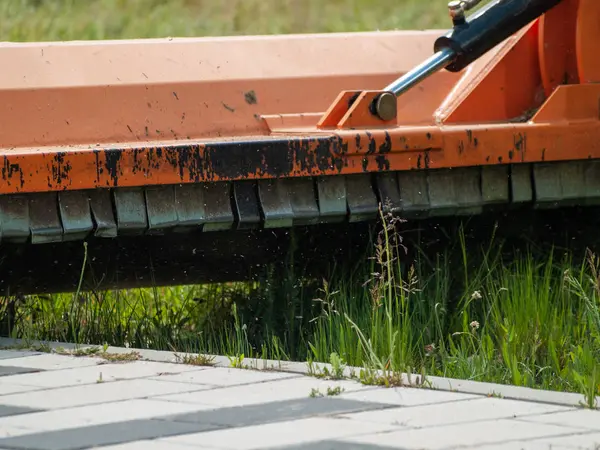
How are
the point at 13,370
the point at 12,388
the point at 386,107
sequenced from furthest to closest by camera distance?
the point at 386,107, the point at 13,370, the point at 12,388

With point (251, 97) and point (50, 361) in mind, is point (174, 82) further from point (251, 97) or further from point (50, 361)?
point (50, 361)

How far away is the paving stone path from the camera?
279 cm

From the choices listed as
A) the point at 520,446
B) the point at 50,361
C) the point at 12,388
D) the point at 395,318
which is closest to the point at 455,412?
the point at 520,446

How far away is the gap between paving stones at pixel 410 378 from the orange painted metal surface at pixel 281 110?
50 cm

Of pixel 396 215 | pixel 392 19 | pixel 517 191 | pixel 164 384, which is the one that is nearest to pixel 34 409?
pixel 164 384

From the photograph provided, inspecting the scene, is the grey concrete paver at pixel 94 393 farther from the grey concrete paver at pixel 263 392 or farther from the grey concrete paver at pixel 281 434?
the grey concrete paver at pixel 281 434

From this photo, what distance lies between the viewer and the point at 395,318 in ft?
14.7

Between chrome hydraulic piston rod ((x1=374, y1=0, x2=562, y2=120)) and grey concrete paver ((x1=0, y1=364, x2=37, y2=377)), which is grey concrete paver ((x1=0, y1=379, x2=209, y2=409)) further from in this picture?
chrome hydraulic piston rod ((x1=374, y1=0, x2=562, y2=120))

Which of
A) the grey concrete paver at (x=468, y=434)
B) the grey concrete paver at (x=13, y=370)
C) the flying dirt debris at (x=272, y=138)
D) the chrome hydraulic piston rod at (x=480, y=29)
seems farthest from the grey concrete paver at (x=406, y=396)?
the chrome hydraulic piston rod at (x=480, y=29)

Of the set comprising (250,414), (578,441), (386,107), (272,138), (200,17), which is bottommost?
(578,441)

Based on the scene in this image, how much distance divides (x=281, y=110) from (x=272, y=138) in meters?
0.82

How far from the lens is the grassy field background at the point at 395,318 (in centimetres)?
391

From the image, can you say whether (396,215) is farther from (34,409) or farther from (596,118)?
(34,409)

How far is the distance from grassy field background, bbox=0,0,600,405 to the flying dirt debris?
17 cm
